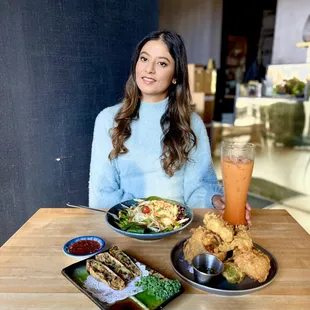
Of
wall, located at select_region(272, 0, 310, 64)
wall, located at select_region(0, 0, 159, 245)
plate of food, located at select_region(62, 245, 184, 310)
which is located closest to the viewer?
plate of food, located at select_region(62, 245, 184, 310)

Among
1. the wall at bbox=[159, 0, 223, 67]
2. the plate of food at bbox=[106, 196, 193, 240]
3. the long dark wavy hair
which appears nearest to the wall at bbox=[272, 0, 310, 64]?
the wall at bbox=[159, 0, 223, 67]

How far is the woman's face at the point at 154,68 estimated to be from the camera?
1.76 m

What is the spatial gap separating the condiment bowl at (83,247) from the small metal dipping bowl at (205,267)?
37 cm

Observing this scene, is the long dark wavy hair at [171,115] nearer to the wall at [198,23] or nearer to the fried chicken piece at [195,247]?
the fried chicken piece at [195,247]

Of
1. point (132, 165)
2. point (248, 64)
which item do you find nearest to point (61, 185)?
point (132, 165)

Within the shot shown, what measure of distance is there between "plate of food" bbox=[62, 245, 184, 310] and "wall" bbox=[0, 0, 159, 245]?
119 centimetres

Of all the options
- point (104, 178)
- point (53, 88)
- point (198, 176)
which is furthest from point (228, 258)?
point (53, 88)

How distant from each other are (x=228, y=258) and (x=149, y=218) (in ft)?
1.21

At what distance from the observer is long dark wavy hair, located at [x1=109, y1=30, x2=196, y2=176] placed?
70.9 inches

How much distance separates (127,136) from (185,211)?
26.3 inches

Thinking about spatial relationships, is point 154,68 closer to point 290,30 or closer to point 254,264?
point 254,264

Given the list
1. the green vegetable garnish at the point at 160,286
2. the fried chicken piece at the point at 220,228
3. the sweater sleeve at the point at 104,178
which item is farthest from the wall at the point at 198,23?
the green vegetable garnish at the point at 160,286

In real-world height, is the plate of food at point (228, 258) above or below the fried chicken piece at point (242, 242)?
below

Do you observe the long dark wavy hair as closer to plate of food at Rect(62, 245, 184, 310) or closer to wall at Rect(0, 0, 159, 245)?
wall at Rect(0, 0, 159, 245)
